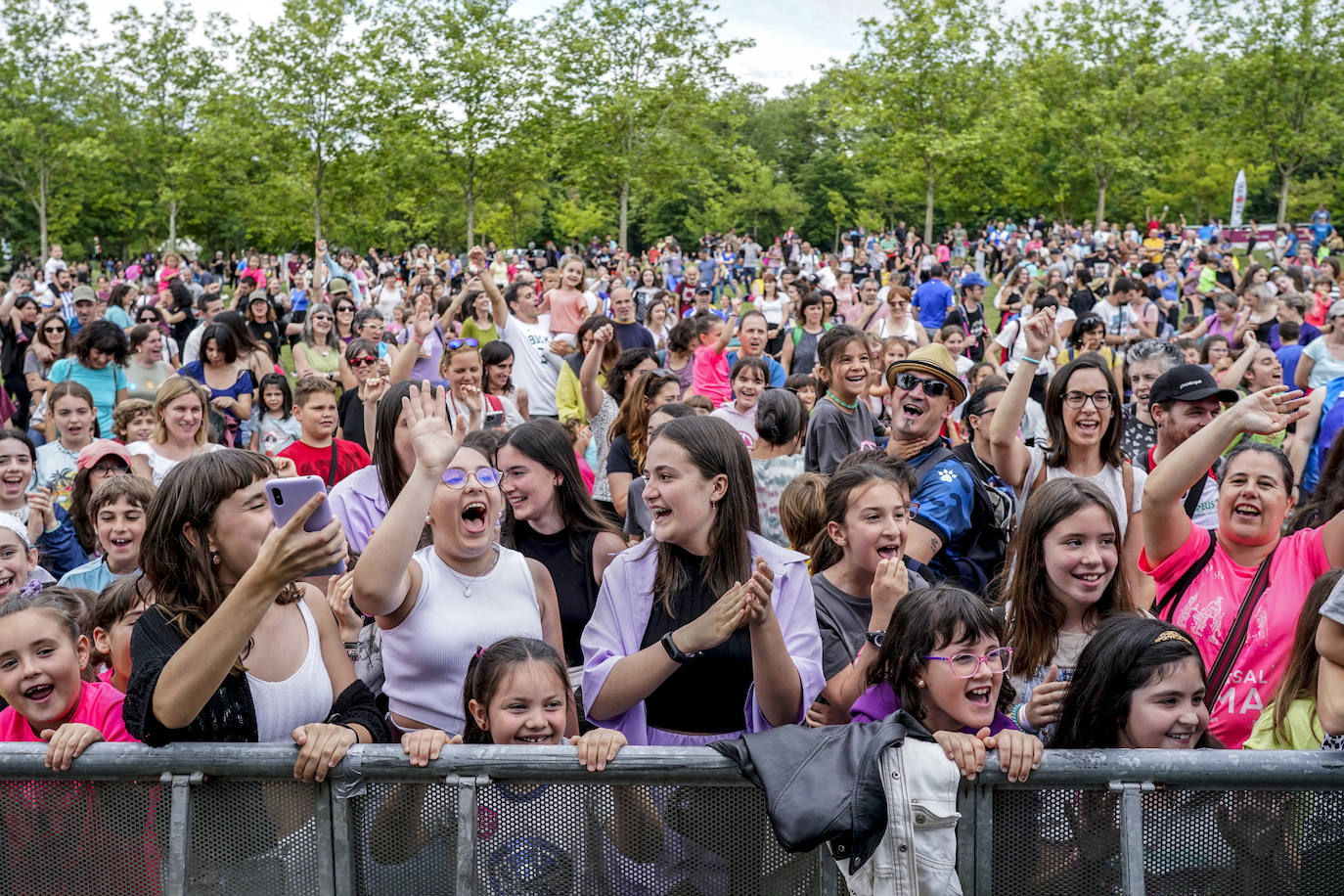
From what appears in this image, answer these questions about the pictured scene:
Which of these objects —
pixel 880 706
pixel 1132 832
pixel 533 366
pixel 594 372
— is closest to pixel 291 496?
pixel 880 706

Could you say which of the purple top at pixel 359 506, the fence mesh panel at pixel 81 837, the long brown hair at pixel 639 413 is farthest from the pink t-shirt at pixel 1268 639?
the long brown hair at pixel 639 413

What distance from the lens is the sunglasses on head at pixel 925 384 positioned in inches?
206

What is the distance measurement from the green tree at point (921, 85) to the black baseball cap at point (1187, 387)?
33742 mm

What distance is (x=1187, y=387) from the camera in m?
5.04

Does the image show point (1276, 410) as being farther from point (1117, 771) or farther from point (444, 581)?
point (444, 581)

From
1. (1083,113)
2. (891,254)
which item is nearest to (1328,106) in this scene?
(1083,113)

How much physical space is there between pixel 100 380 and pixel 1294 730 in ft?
29.7

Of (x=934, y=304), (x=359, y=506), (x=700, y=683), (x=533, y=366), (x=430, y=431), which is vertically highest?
(x=934, y=304)

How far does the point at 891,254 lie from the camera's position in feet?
124

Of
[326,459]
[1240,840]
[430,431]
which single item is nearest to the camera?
[1240,840]

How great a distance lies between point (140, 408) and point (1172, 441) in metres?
6.06

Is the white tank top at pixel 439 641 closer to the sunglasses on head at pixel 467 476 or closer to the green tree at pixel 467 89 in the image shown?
the sunglasses on head at pixel 467 476

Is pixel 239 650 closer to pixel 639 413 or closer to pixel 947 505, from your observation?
pixel 947 505

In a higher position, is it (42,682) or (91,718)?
(42,682)
